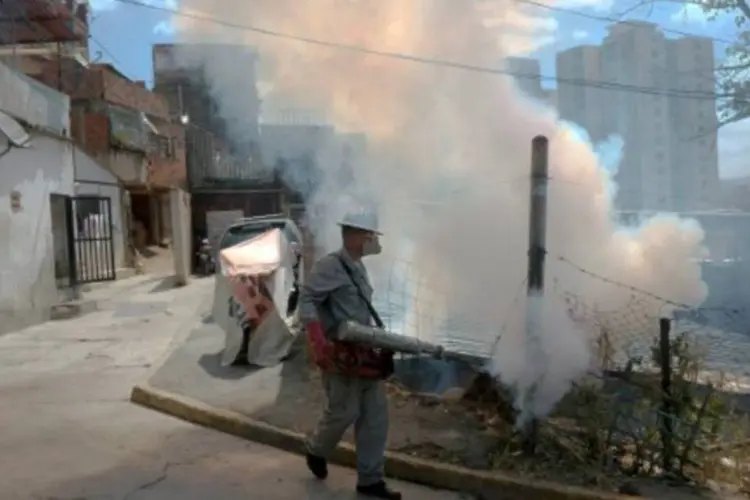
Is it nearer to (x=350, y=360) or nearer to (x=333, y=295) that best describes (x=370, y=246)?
(x=333, y=295)

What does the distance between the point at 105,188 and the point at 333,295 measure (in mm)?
16483

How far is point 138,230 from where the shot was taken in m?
24.5

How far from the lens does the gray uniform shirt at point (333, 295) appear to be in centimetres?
419

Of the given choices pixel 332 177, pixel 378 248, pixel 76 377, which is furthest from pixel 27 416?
pixel 332 177

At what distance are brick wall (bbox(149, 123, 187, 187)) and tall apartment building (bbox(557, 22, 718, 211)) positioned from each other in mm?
15847

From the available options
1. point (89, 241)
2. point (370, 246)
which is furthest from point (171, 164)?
point (370, 246)

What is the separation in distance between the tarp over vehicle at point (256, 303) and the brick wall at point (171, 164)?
57.7 ft

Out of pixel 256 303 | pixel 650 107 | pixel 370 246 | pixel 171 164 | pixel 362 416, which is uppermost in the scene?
pixel 650 107

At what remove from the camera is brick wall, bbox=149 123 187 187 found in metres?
25.1

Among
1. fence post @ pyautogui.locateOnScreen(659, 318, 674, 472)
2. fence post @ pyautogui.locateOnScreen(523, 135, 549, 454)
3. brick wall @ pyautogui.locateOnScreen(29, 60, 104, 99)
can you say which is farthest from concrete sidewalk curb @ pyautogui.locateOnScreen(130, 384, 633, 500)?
brick wall @ pyautogui.locateOnScreen(29, 60, 104, 99)

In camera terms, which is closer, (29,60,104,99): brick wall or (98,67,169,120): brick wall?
(29,60,104,99): brick wall

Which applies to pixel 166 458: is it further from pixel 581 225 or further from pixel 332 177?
pixel 332 177

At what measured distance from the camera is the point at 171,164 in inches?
1054

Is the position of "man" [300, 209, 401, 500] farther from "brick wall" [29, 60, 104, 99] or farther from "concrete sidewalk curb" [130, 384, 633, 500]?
"brick wall" [29, 60, 104, 99]
